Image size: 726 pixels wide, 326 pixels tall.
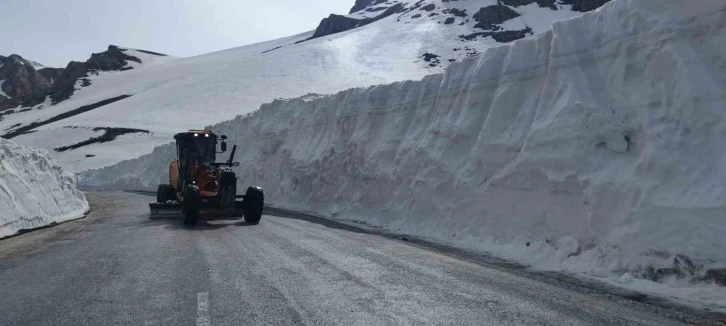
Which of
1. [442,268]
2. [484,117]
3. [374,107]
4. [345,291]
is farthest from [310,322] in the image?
[374,107]

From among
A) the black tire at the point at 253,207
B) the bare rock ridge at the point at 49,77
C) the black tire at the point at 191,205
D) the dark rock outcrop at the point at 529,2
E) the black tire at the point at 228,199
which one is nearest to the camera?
the black tire at the point at 191,205

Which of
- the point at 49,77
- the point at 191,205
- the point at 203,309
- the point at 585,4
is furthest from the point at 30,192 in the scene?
the point at 49,77

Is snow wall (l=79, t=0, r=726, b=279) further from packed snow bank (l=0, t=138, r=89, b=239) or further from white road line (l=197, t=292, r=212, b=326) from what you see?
packed snow bank (l=0, t=138, r=89, b=239)

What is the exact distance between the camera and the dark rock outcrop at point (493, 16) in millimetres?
112062

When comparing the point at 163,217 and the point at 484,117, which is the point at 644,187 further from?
the point at 163,217

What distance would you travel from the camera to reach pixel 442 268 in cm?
766

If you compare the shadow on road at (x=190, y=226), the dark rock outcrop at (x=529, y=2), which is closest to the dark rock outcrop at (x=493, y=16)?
the dark rock outcrop at (x=529, y=2)

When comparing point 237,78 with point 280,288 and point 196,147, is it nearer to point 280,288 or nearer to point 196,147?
point 196,147

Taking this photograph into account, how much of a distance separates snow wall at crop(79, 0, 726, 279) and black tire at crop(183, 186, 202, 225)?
192 inches

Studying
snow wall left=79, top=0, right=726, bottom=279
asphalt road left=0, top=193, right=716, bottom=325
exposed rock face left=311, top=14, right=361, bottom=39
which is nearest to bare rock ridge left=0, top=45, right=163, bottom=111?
exposed rock face left=311, top=14, right=361, bottom=39

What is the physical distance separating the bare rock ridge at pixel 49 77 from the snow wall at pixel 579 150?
121221 mm

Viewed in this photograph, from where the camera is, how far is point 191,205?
44.1 ft

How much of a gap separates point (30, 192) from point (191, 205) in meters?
4.02

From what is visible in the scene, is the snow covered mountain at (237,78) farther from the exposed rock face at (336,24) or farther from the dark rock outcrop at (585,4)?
the exposed rock face at (336,24)
